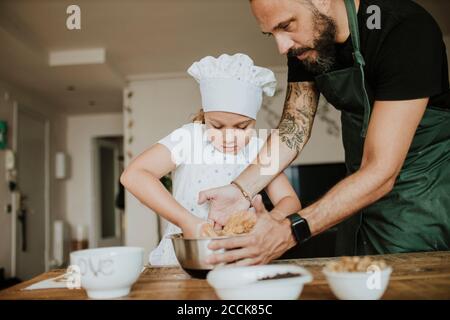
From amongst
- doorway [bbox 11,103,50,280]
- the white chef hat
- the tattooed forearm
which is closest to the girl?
the white chef hat

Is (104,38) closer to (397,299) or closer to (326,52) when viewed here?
(326,52)

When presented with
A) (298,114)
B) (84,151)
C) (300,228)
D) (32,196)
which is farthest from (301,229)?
(32,196)

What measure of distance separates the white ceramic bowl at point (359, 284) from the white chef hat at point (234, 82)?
0.61 m

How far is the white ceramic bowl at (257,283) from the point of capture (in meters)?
0.55

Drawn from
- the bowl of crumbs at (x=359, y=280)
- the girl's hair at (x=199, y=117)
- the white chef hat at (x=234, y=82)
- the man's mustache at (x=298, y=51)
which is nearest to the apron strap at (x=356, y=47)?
the man's mustache at (x=298, y=51)

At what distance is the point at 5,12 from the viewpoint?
1.76 metres

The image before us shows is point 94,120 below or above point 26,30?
below

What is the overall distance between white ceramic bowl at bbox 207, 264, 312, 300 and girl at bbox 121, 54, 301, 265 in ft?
1.47

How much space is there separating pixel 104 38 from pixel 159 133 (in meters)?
0.48

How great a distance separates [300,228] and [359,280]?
1.05 feet

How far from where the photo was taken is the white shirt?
1.13 meters

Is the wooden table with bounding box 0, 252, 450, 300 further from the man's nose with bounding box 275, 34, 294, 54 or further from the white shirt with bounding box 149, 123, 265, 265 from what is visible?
the man's nose with bounding box 275, 34, 294, 54

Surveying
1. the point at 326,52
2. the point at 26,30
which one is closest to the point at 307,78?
the point at 326,52

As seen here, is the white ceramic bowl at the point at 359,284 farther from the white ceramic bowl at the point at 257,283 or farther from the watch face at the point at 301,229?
the watch face at the point at 301,229
